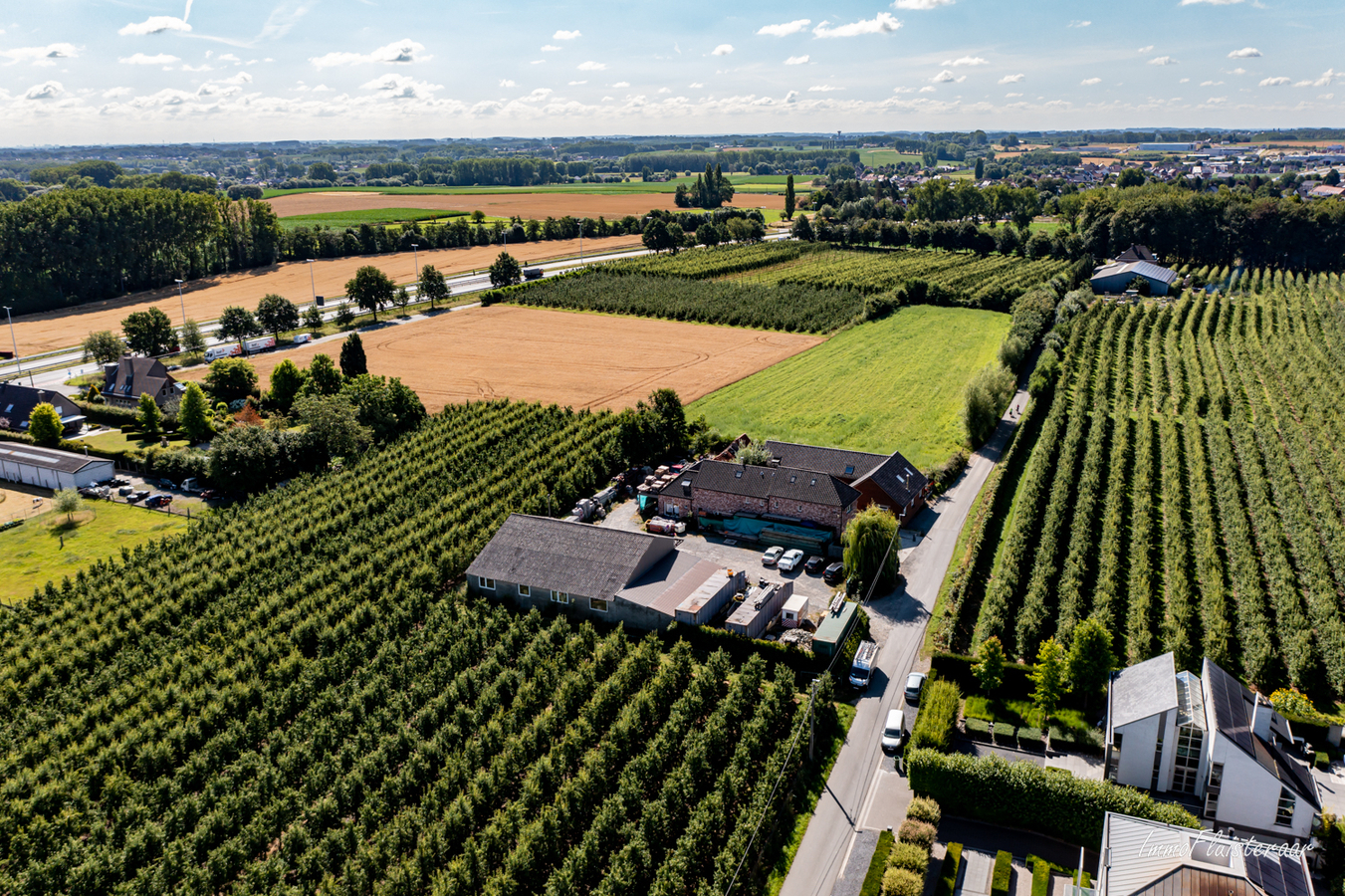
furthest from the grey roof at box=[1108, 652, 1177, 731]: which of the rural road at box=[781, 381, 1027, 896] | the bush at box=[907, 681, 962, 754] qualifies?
the rural road at box=[781, 381, 1027, 896]

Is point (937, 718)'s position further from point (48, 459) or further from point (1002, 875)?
point (48, 459)

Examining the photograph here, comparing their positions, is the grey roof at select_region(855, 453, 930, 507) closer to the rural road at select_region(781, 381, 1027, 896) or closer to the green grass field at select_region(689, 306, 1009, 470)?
the rural road at select_region(781, 381, 1027, 896)

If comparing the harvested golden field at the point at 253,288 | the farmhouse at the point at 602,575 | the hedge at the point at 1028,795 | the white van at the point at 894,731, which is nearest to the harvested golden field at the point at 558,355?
the harvested golden field at the point at 253,288

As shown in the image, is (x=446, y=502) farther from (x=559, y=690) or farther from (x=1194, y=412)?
(x=1194, y=412)

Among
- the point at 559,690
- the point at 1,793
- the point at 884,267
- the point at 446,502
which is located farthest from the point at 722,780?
the point at 884,267

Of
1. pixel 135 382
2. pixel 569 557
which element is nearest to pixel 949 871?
pixel 569 557

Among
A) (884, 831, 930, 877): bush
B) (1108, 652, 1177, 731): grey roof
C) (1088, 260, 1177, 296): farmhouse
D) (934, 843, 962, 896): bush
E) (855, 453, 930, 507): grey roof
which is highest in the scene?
(1088, 260, 1177, 296): farmhouse
